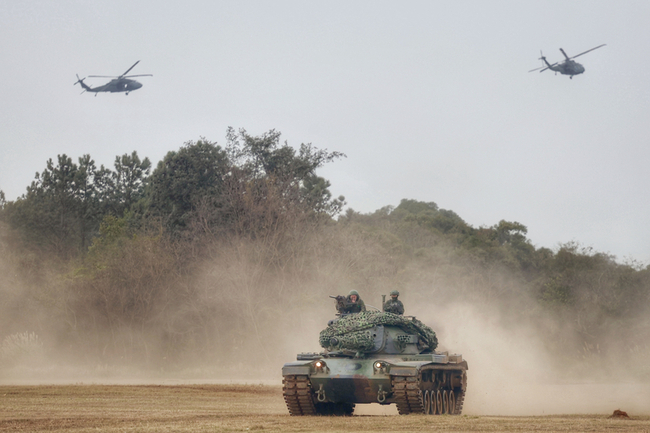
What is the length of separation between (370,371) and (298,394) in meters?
1.55

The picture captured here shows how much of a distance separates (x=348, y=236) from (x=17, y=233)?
23699 mm

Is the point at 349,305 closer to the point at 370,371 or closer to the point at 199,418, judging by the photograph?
the point at 370,371

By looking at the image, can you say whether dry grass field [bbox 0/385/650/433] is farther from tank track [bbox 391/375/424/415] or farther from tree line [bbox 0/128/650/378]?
tree line [bbox 0/128/650/378]

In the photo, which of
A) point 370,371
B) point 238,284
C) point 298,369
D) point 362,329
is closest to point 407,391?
point 370,371

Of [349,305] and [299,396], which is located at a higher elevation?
[349,305]

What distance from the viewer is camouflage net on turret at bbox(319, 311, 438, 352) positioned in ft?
56.5

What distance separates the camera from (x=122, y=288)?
124 feet

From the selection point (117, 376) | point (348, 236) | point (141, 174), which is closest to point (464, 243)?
point (348, 236)

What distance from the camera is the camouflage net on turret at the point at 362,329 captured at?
56.5ft

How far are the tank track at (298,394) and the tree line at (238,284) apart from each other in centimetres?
2058

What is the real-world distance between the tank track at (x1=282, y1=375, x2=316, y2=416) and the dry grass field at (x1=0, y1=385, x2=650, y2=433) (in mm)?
368

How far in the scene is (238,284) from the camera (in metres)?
38.8

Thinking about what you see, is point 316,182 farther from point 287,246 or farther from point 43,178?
point 43,178

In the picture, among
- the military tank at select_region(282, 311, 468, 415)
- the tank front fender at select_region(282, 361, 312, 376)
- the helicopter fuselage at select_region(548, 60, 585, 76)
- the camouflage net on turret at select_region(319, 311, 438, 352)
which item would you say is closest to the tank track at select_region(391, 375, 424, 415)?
the military tank at select_region(282, 311, 468, 415)
